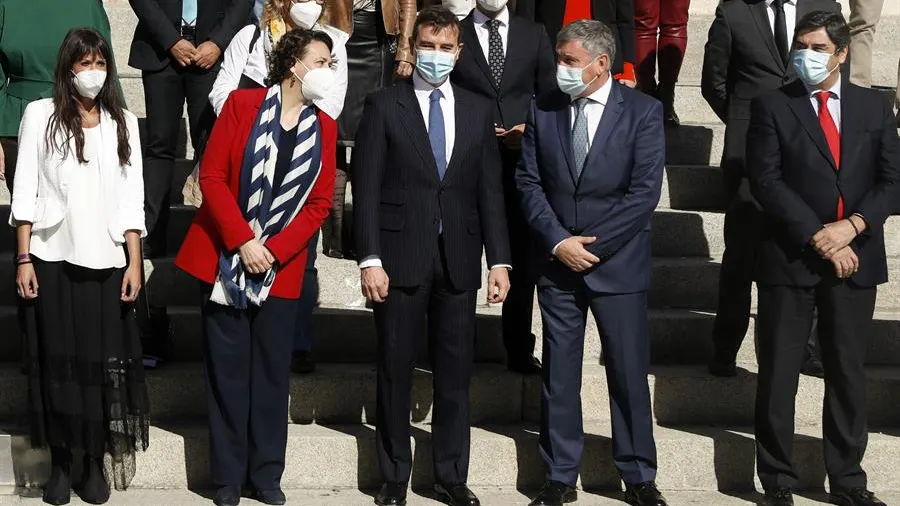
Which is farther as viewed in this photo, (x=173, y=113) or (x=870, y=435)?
(x=173, y=113)

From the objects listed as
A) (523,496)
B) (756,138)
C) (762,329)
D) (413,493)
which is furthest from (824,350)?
(413,493)

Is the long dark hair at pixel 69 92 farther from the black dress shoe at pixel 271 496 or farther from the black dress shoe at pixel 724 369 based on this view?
the black dress shoe at pixel 724 369

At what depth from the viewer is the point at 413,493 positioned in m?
6.30

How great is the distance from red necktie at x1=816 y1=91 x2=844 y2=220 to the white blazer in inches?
107

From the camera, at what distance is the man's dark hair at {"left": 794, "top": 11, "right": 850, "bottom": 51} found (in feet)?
19.7

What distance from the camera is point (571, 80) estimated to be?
598 cm

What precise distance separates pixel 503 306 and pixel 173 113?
181cm

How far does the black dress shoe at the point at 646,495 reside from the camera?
19.9 ft

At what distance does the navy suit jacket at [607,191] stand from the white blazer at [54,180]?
5.12 feet

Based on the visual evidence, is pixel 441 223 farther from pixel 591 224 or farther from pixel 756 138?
pixel 756 138

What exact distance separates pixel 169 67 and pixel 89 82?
1.33 meters

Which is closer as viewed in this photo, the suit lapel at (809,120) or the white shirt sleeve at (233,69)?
the suit lapel at (809,120)

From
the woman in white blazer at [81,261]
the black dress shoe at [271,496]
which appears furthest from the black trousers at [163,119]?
the black dress shoe at [271,496]

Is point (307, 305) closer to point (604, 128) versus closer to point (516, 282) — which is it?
point (516, 282)
